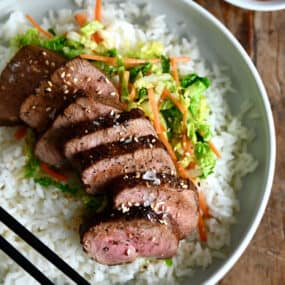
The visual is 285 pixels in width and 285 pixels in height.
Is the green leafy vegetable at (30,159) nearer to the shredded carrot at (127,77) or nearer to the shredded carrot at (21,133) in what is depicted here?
the shredded carrot at (21,133)

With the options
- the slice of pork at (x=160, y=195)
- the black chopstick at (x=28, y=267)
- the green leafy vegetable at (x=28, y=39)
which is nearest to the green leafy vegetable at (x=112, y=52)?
the green leafy vegetable at (x=28, y=39)

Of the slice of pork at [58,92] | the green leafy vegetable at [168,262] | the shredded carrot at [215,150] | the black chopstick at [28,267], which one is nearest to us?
the black chopstick at [28,267]

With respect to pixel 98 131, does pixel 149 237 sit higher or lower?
lower

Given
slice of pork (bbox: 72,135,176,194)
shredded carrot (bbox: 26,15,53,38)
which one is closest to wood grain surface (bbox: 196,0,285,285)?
slice of pork (bbox: 72,135,176,194)

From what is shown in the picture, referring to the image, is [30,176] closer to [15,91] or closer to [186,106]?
[15,91]

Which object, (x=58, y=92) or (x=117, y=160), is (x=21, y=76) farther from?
(x=117, y=160)

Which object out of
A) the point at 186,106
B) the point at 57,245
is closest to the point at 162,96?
the point at 186,106
